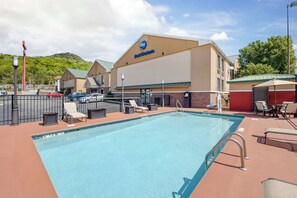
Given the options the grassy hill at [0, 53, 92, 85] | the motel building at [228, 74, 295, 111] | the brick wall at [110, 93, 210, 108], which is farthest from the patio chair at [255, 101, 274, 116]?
the grassy hill at [0, 53, 92, 85]

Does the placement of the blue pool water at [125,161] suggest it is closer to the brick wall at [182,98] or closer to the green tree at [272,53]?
the brick wall at [182,98]

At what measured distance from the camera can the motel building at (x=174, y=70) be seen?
1738 cm

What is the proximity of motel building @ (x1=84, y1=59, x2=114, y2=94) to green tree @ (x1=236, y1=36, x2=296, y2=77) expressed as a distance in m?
26.1

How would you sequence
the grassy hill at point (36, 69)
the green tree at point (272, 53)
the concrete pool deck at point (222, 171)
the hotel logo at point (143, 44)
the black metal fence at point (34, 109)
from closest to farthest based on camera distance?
the concrete pool deck at point (222, 171) → the black metal fence at point (34, 109) → the hotel logo at point (143, 44) → the green tree at point (272, 53) → the grassy hill at point (36, 69)

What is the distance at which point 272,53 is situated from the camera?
91.1ft

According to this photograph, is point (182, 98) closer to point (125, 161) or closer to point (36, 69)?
point (125, 161)

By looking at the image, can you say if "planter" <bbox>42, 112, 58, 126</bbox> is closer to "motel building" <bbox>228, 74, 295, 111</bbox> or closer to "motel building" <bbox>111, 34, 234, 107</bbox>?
"motel building" <bbox>111, 34, 234, 107</bbox>

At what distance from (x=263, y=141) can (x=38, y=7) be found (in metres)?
15.5

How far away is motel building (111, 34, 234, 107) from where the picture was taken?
17.4 meters

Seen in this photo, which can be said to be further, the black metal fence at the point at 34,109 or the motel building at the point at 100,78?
the motel building at the point at 100,78

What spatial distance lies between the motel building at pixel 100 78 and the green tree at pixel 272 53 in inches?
1029

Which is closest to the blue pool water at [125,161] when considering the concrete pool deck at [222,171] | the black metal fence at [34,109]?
the concrete pool deck at [222,171]

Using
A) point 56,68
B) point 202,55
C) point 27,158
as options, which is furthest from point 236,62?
point 56,68

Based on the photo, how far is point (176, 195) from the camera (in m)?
3.26
